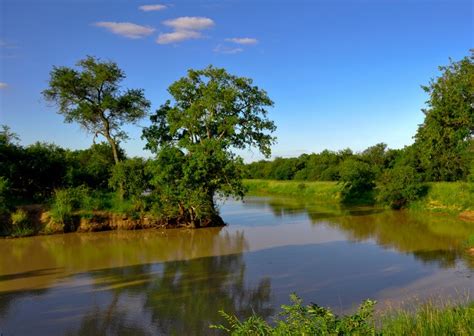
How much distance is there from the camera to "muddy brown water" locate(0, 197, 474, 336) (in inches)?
432

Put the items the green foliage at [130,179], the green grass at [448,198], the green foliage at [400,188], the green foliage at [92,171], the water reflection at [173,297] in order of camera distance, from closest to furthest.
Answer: the water reflection at [173,297]
the green foliage at [130,179]
the green foliage at [92,171]
the green grass at [448,198]
the green foliage at [400,188]

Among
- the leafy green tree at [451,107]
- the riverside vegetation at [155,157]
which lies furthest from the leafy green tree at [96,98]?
the leafy green tree at [451,107]

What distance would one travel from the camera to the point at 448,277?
14203 millimetres

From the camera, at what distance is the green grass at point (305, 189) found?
1798 inches

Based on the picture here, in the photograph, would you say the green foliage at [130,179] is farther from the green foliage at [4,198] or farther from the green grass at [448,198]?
the green grass at [448,198]

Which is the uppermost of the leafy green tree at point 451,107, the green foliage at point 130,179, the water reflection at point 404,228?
the leafy green tree at point 451,107

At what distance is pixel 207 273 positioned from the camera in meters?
15.2

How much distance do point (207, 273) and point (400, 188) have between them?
23.0m

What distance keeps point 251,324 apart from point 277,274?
878 centimetres

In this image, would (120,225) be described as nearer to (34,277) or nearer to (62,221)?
(62,221)

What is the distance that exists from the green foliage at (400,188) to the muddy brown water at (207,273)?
23.4 feet

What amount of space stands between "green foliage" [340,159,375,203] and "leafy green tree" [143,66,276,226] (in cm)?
1709

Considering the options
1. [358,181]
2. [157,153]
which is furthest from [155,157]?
[358,181]

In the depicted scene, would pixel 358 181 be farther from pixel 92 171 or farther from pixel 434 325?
pixel 434 325
